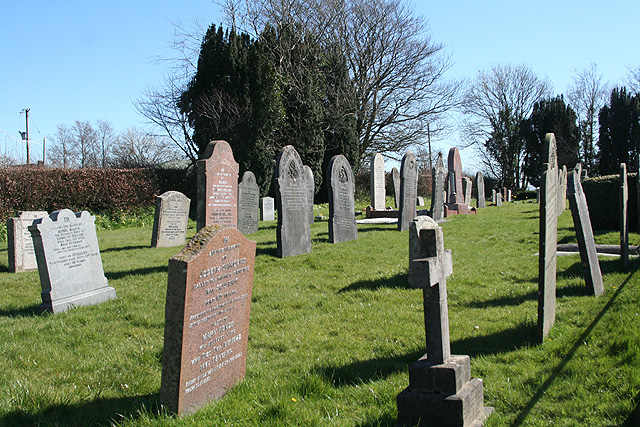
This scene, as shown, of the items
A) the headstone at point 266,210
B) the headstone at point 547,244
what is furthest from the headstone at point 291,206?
the headstone at point 266,210

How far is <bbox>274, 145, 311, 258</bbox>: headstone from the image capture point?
33.5 ft

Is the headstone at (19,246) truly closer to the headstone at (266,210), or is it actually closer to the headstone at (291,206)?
the headstone at (291,206)

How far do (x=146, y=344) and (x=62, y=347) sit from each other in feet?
2.76

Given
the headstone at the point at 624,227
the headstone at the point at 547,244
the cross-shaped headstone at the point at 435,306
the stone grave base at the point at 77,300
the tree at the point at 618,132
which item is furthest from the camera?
the tree at the point at 618,132

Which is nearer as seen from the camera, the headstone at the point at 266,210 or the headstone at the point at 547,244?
the headstone at the point at 547,244

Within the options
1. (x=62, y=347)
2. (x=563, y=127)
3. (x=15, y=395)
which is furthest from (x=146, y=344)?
(x=563, y=127)

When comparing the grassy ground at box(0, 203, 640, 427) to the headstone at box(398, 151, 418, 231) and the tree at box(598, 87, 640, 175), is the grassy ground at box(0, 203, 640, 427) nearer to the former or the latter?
the headstone at box(398, 151, 418, 231)

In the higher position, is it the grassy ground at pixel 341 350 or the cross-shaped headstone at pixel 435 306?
the cross-shaped headstone at pixel 435 306

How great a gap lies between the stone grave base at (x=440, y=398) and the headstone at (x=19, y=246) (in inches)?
368

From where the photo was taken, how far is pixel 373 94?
29781mm

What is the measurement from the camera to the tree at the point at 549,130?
132 feet

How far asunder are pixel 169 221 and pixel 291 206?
4.26 m

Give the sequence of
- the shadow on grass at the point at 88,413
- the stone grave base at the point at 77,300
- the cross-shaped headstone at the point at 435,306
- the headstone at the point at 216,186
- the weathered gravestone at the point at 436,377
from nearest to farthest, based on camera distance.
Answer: the weathered gravestone at the point at 436,377, the cross-shaped headstone at the point at 435,306, the shadow on grass at the point at 88,413, the stone grave base at the point at 77,300, the headstone at the point at 216,186

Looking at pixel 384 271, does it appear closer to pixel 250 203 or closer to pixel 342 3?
pixel 250 203
